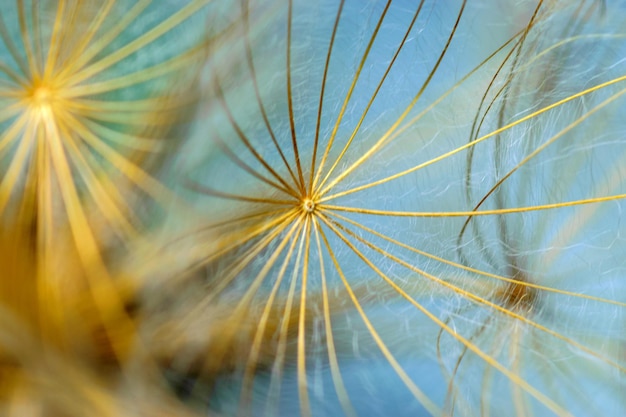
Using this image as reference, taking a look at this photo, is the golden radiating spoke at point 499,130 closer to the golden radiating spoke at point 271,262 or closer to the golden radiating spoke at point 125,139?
the golden radiating spoke at point 271,262

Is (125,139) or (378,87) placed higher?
(378,87)

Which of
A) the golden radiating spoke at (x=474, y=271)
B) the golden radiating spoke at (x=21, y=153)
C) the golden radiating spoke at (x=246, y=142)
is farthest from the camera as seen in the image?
the golden radiating spoke at (x=474, y=271)

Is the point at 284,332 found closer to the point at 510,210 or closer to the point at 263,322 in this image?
the point at 263,322

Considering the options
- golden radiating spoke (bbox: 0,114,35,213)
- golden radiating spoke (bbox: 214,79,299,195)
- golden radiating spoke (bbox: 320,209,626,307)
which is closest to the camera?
golden radiating spoke (bbox: 0,114,35,213)

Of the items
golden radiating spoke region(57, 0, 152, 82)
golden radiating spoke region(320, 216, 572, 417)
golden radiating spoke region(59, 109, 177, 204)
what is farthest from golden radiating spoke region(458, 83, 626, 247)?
golden radiating spoke region(57, 0, 152, 82)

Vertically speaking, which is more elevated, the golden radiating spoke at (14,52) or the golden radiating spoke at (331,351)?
the golden radiating spoke at (14,52)

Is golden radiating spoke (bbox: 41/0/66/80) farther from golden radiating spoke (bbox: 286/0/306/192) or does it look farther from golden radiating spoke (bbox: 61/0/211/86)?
golden radiating spoke (bbox: 286/0/306/192)

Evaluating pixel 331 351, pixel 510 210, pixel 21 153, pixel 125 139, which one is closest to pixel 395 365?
pixel 331 351

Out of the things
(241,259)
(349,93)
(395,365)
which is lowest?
(395,365)

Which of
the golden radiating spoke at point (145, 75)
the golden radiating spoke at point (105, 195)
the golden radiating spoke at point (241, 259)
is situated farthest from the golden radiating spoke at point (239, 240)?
the golden radiating spoke at point (145, 75)

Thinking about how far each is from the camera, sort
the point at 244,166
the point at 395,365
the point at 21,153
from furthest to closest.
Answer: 1. the point at 395,365
2. the point at 244,166
3. the point at 21,153

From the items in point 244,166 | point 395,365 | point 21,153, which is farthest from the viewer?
point 395,365
